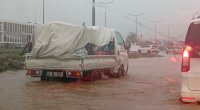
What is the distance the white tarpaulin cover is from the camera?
16.4m

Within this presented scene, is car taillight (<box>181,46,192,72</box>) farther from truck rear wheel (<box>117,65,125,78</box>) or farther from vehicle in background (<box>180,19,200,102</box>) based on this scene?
truck rear wheel (<box>117,65,125,78</box>)

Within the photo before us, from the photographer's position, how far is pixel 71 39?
1689cm

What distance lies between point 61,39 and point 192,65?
806 cm

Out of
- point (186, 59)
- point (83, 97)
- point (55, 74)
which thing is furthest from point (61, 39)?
point (186, 59)

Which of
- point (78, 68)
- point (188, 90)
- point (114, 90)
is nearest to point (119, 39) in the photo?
point (78, 68)

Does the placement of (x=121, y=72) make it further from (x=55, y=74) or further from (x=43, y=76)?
(x=55, y=74)

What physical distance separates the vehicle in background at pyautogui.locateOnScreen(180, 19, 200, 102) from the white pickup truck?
639 cm

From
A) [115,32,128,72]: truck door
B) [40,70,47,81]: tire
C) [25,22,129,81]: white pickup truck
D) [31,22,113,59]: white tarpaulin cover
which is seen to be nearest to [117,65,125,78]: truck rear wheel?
[115,32,128,72]: truck door

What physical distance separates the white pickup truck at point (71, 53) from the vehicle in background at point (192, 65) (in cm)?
639

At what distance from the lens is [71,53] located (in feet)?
53.4

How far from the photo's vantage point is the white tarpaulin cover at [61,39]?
1636 centimetres

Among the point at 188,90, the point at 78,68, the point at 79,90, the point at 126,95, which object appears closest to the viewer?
the point at 188,90

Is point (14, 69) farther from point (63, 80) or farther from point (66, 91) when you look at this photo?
point (66, 91)

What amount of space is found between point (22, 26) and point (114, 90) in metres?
→ 48.6
